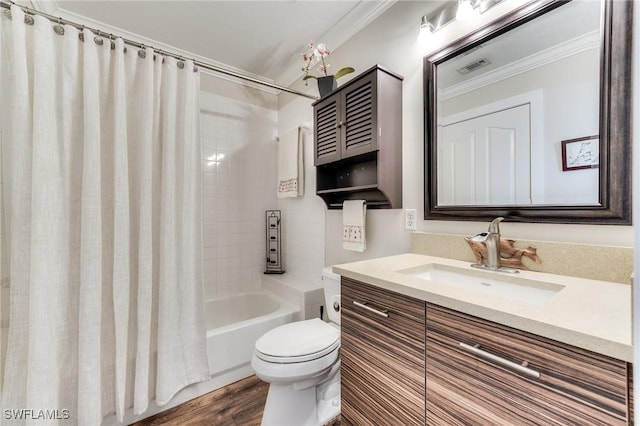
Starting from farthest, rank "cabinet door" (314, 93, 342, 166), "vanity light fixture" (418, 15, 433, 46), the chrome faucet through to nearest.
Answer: "cabinet door" (314, 93, 342, 166), "vanity light fixture" (418, 15, 433, 46), the chrome faucet

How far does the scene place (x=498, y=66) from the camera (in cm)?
111

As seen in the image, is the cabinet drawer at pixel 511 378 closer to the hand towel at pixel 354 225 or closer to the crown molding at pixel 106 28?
the hand towel at pixel 354 225

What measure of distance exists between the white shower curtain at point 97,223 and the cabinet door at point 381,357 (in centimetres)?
100

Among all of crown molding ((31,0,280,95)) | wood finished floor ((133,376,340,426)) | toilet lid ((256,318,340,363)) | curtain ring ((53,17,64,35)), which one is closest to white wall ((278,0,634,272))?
toilet lid ((256,318,340,363))

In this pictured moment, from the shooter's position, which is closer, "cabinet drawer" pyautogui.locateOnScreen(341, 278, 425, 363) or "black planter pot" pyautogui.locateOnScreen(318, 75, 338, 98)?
"cabinet drawer" pyautogui.locateOnScreen(341, 278, 425, 363)

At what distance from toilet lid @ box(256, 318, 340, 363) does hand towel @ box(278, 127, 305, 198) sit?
117 centimetres

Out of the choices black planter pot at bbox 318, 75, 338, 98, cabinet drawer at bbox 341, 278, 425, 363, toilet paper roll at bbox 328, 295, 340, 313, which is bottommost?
toilet paper roll at bbox 328, 295, 340, 313

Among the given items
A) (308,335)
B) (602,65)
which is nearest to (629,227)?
(602,65)

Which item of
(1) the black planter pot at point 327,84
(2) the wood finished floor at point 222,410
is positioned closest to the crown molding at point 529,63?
(1) the black planter pot at point 327,84

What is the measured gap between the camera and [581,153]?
35.0 inches

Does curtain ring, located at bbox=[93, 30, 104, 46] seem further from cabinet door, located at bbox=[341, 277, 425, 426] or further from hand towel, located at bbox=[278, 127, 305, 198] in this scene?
cabinet door, located at bbox=[341, 277, 425, 426]

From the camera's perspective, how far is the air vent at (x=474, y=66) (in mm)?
1155

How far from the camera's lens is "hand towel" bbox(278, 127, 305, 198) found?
224cm

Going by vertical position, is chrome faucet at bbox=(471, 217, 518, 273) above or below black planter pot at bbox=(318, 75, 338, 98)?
below
